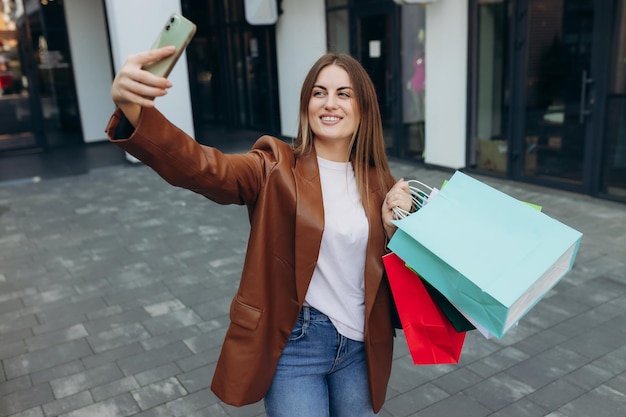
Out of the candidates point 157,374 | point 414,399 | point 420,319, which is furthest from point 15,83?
point 420,319

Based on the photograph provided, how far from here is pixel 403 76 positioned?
9.37 m

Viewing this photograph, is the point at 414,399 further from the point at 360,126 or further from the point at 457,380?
the point at 360,126

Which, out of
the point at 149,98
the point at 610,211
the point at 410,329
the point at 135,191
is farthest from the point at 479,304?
the point at 135,191

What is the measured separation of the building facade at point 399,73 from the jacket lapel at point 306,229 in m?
1.71

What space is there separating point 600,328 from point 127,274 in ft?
12.9

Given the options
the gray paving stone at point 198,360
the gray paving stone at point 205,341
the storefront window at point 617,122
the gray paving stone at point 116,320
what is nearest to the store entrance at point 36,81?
the gray paving stone at point 116,320

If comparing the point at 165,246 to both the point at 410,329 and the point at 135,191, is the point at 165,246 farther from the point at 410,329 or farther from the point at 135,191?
the point at 410,329

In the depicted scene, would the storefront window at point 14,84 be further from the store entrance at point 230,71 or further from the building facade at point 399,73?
the store entrance at point 230,71

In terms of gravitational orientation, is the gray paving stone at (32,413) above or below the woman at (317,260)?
below

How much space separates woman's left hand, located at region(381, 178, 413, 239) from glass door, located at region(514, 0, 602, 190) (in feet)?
19.3

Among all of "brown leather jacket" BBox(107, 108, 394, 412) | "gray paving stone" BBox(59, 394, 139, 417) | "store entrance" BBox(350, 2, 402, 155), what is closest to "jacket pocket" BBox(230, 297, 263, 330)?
"brown leather jacket" BBox(107, 108, 394, 412)

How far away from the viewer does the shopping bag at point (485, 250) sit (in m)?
1.56

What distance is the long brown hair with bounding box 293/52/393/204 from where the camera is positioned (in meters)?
1.93

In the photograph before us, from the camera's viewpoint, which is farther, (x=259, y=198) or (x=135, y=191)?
(x=135, y=191)
